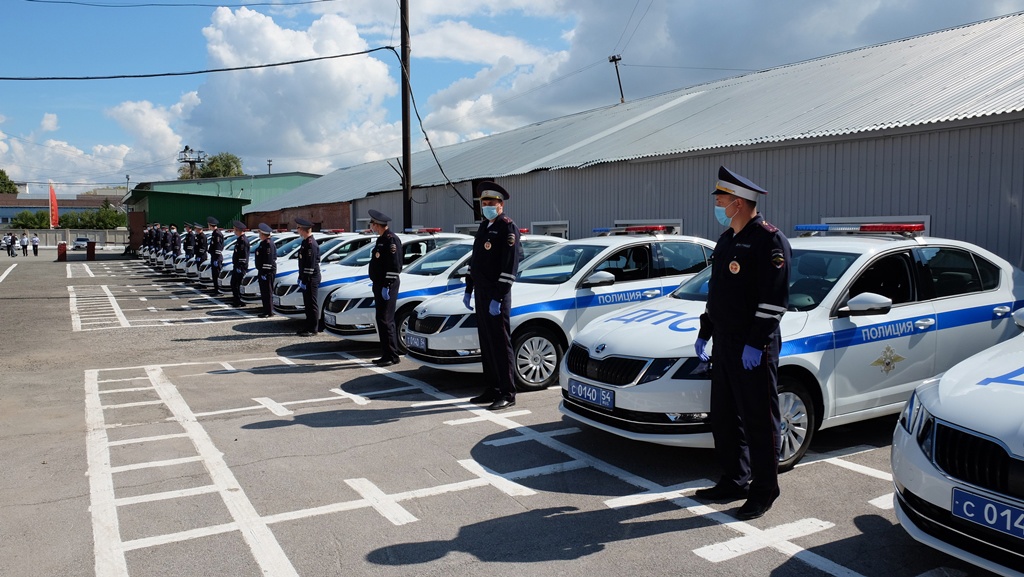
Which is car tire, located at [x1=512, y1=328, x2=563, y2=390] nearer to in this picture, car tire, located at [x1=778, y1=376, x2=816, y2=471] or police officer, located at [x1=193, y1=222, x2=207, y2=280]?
car tire, located at [x1=778, y1=376, x2=816, y2=471]

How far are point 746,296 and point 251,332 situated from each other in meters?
9.75

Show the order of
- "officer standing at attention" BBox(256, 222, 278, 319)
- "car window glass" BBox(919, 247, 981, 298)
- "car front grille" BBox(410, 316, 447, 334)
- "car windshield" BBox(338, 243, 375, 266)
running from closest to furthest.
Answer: "car window glass" BBox(919, 247, 981, 298), "car front grille" BBox(410, 316, 447, 334), "car windshield" BBox(338, 243, 375, 266), "officer standing at attention" BBox(256, 222, 278, 319)

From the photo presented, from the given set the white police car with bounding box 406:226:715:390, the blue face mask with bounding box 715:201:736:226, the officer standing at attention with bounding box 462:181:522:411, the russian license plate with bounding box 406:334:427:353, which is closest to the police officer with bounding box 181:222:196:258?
the russian license plate with bounding box 406:334:427:353

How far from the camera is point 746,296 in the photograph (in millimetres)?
4207

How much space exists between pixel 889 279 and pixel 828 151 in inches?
248

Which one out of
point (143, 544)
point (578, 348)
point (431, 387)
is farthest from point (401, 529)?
point (431, 387)

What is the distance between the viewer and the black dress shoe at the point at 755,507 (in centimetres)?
424

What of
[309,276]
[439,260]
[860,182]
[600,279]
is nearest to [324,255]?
[309,276]

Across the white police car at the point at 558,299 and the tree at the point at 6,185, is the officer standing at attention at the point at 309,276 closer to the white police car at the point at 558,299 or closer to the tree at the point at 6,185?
the white police car at the point at 558,299

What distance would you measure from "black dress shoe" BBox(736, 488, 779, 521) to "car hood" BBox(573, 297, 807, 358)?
923mm

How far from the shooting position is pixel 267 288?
546 inches

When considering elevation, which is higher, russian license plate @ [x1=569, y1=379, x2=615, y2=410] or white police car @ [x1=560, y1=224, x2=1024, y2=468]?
white police car @ [x1=560, y1=224, x2=1024, y2=468]

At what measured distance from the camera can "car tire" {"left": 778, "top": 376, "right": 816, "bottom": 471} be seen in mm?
4840

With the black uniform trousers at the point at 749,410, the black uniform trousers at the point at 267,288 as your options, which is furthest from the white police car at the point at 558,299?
the black uniform trousers at the point at 267,288
